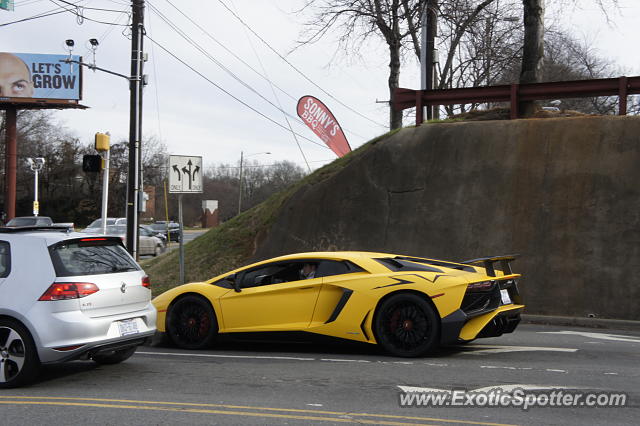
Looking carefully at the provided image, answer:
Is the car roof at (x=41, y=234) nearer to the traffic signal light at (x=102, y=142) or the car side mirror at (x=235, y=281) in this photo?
the car side mirror at (x=235, y=281)

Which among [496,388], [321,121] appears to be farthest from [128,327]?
[321,121]

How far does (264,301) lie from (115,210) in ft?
218

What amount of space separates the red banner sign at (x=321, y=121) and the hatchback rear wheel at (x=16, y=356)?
16803 mm

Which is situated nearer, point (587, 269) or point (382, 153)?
point (587, 269)

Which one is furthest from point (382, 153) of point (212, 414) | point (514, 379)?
point (212, 414)

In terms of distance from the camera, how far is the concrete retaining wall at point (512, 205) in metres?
12.7

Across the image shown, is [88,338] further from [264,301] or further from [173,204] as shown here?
[173,204]

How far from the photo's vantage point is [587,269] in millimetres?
12727

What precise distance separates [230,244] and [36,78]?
44003 mm

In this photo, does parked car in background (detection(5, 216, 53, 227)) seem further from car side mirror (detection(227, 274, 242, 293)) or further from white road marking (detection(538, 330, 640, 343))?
white road marking (detection(538, 330, 640, 343))

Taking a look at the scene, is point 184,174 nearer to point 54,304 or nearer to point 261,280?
point 261,280

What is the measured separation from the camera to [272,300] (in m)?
8.73

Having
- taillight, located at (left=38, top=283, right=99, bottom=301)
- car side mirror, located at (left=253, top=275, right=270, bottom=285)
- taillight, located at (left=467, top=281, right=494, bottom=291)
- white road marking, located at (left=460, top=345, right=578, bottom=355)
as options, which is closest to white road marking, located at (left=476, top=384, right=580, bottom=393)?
taillight, located at (left=467, top=281, right=494, bottom=291)

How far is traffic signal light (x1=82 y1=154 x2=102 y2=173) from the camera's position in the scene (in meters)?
16.6
